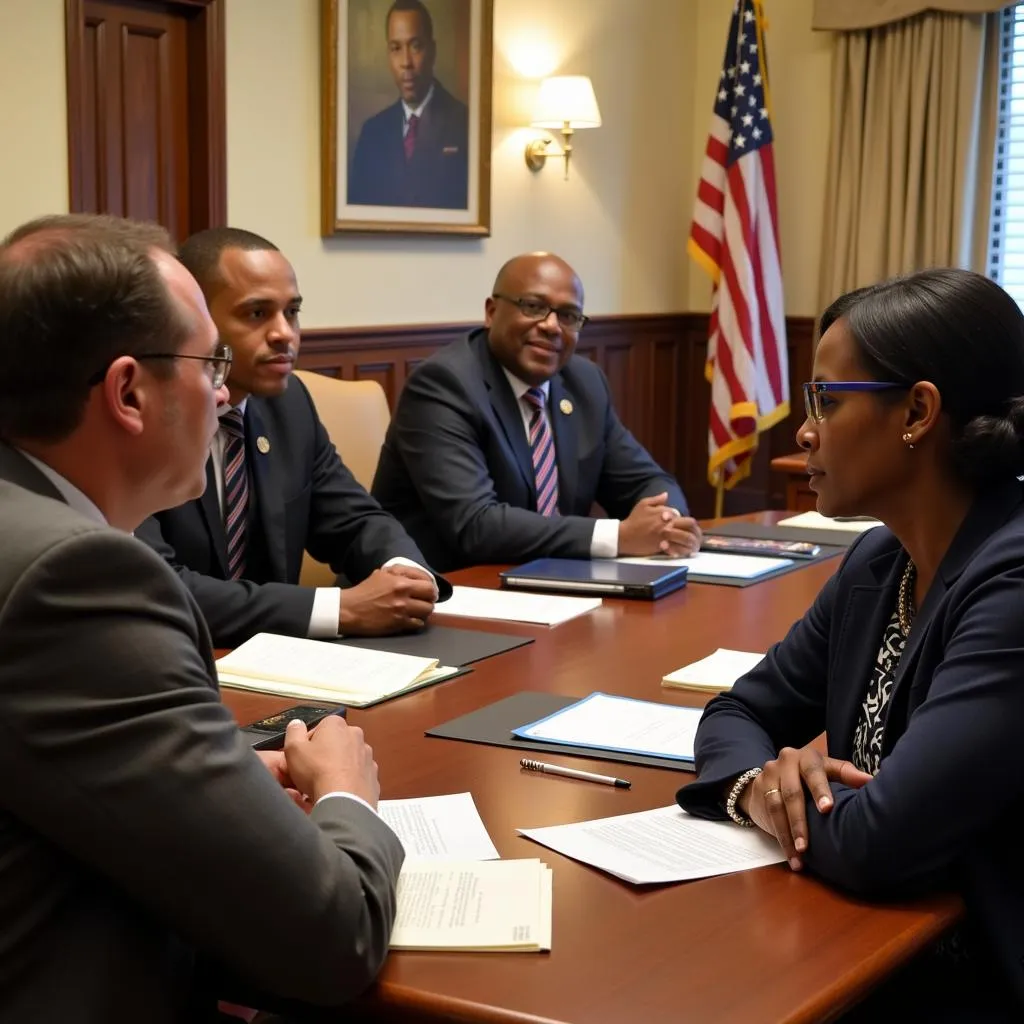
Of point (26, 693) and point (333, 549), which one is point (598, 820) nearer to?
point (26, 693)

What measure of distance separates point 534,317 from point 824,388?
2.12 m

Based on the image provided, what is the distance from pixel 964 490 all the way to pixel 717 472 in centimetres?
501

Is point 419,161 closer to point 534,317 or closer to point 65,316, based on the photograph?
point 534,317

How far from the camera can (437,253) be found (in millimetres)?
5723

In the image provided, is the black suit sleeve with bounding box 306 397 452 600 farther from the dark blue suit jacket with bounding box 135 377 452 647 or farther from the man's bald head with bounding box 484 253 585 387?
the man's bald head with bounding box 484 253 585 387

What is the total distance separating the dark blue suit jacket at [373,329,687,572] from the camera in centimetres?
342

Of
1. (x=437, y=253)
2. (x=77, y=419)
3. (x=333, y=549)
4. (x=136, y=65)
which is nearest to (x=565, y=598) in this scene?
(x=333, y=549)

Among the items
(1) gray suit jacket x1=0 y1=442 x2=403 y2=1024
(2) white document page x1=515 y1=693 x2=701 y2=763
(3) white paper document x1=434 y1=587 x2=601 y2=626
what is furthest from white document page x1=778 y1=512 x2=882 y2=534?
(1) gray suit jacket x1=0 y1=442 x2=403 y2=1024

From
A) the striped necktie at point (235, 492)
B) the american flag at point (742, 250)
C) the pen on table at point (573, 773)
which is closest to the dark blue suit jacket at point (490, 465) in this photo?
the striped necktie at point (235, 492)

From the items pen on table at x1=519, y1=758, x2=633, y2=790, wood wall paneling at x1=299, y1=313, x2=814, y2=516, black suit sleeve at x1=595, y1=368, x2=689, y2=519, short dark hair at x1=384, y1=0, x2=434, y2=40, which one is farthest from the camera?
wood wall paneling at x1=299, y1=313, x2=814, y2=516

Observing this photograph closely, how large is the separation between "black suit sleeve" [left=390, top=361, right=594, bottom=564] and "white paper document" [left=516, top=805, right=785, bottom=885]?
1.71m

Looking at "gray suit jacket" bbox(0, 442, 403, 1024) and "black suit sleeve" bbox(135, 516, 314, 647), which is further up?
"gray suit jacket" bbox(0, 442, 403, 1024)

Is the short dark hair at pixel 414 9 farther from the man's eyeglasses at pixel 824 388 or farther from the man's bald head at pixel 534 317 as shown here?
the man's eyeglasses at pixel 824 388

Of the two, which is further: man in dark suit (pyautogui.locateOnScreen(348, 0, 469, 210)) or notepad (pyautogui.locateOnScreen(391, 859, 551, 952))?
man in dark suit (pyautogui.locateOnScreen(348, 0, 469, 210))
